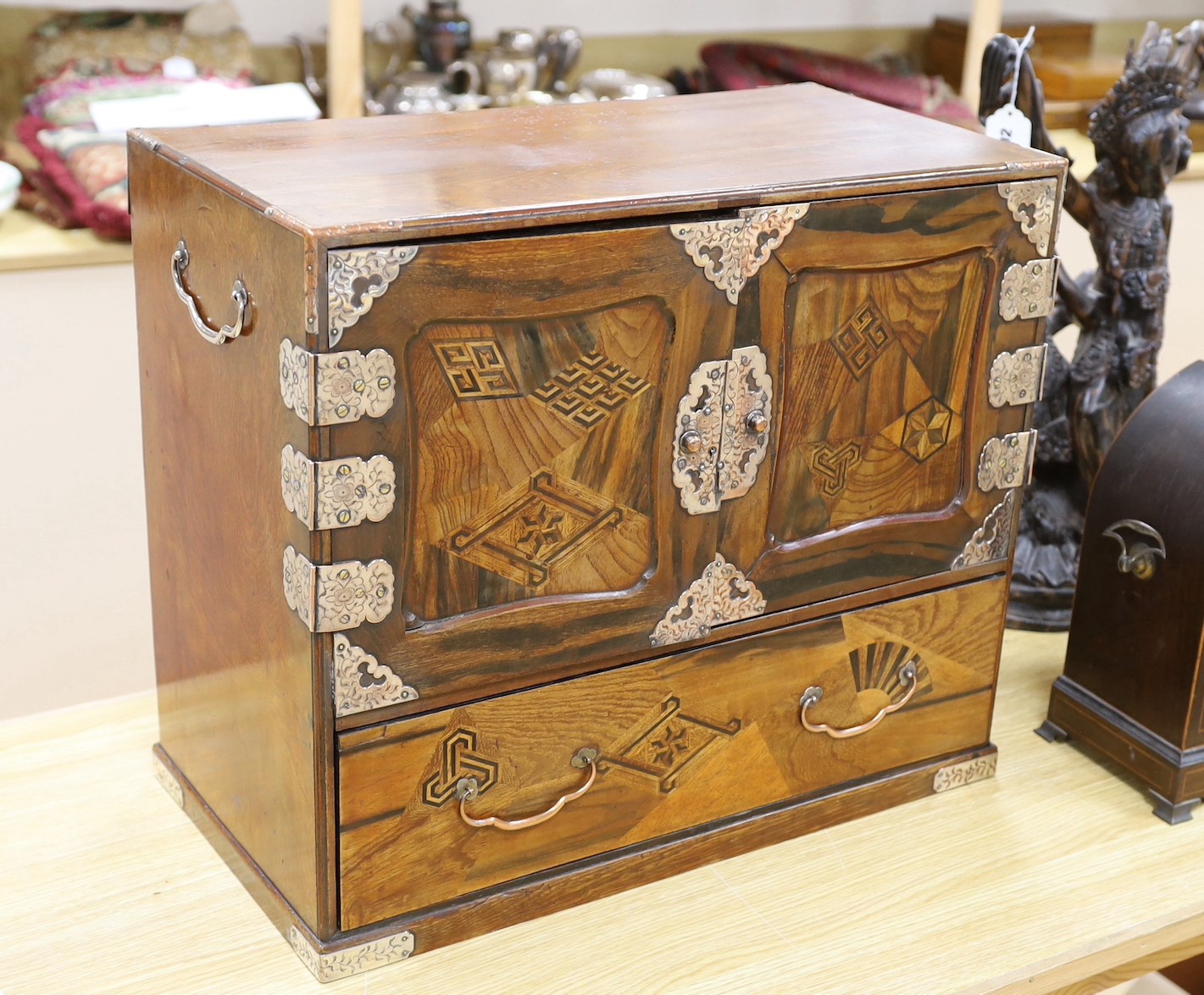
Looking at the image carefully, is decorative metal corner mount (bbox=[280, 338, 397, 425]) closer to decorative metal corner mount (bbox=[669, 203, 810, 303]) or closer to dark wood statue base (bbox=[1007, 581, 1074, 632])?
decorative metal corner mount (bbox=[669, 203, 810, 303])

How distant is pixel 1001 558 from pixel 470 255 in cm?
60

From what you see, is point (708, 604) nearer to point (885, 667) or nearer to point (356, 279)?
point (885, 667)

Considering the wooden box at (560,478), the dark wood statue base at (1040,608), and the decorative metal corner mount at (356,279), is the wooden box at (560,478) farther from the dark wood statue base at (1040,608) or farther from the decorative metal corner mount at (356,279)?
the dark wood statue base at (1040,608)

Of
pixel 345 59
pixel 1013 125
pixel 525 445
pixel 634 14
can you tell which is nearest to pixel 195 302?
pixel 525 445

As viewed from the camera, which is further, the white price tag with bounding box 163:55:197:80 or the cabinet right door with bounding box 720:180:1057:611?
the white price tag with bounding box 163:55:197:80

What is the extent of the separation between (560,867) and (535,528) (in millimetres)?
292

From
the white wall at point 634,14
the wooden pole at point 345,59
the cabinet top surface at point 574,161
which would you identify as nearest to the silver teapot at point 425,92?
the wooden pole at point 345,59

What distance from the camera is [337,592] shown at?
0.99 meters

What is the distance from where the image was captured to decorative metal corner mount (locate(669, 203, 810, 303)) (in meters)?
1.05

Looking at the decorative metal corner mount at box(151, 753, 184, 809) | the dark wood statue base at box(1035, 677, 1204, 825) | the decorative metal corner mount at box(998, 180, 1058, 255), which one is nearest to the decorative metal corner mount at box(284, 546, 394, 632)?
the decorative metal corner mount at box(151, 753, 184, 809)

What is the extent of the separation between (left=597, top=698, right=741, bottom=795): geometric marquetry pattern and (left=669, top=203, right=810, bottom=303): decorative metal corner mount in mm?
339

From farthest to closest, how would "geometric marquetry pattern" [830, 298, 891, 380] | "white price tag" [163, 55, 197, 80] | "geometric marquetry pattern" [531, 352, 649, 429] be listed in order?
"white price tag" [163, 55, 197, 80], "geometric marquetry pattern" [830, 298, 891, 380], "geometric marquetry pattern" [531, 352, 649, 429]

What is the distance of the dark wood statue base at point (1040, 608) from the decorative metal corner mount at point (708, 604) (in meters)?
0.52

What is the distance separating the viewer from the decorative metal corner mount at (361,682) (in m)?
1.02
